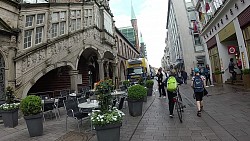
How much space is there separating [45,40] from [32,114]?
733 centimetres

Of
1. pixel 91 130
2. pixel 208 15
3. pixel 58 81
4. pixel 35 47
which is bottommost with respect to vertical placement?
pixel 91 130

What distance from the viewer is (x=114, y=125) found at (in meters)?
4.12

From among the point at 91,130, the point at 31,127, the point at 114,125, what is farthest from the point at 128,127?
the point at 31,127

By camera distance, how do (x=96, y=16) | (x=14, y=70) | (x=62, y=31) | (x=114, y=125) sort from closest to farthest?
(x=114, y=125), (x=14, y=70), (x=62, y=31), (x=96, y=16)

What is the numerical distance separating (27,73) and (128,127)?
697 cm

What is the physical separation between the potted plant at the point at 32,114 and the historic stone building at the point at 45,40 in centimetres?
443

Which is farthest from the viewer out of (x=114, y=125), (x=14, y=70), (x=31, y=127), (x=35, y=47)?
(x=35, y=47)

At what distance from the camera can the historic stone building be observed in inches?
367

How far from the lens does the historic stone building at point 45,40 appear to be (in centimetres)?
932

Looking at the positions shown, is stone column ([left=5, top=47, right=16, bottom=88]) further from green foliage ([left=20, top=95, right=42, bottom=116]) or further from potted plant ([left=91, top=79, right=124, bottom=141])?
potted plant ([left=91, top=79, right=124, bottom=141])

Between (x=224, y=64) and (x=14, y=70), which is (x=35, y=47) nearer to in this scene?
(x=14, y=70)

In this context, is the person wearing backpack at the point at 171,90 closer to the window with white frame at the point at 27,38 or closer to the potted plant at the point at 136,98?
the potted plant at the point at 136,98

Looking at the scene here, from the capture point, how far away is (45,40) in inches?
461

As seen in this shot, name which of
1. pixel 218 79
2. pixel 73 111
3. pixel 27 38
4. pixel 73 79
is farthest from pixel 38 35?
pixel 218 79
